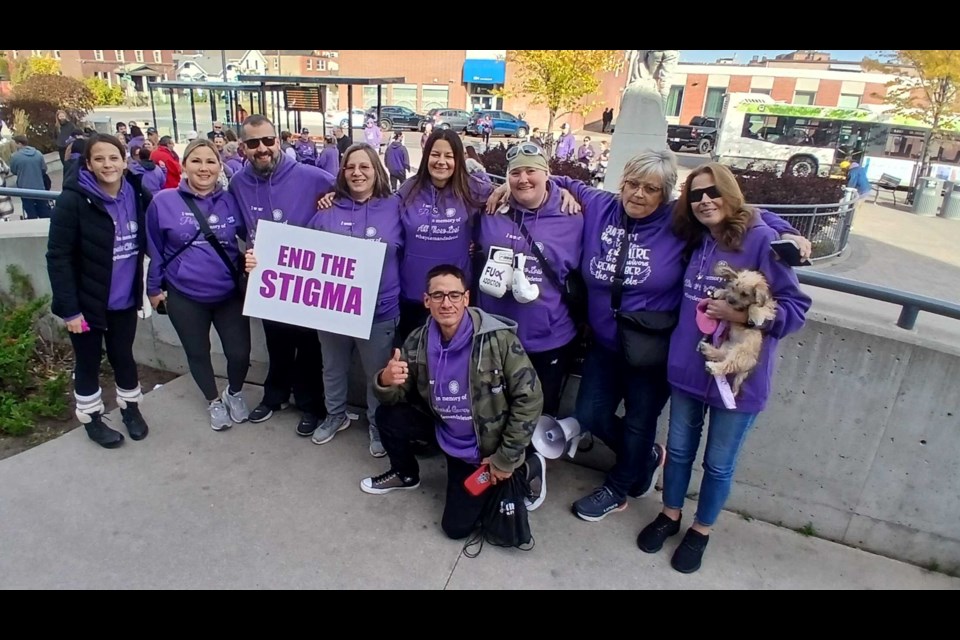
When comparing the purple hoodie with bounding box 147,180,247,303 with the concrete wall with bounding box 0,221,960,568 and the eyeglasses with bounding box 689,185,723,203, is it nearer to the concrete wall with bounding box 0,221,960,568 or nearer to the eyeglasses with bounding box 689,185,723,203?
the eyeglasses with bounding box 689,185,723,203

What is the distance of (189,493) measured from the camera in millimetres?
3582

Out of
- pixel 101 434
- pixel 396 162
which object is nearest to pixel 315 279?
pixel 101 434

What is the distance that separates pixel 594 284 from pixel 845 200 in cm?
977

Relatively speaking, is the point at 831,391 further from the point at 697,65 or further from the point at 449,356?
the point at 697,65

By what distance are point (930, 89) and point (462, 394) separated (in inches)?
1084

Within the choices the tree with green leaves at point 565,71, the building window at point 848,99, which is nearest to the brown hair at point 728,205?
the tree with green leaves at point 565,71

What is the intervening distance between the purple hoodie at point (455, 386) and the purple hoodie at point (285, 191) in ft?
4.09

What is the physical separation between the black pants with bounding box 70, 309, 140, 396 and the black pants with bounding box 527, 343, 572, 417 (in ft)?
8.47

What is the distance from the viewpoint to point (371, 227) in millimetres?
3666

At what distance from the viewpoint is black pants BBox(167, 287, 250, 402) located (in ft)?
12.9

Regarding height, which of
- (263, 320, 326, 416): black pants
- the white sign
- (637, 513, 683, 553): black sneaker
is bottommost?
(637, 513, 683, 553): black sneaker

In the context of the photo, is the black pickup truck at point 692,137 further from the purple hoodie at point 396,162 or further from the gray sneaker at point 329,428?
the gray sneaker at point 329,428

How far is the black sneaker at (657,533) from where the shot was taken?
3268 millimetres

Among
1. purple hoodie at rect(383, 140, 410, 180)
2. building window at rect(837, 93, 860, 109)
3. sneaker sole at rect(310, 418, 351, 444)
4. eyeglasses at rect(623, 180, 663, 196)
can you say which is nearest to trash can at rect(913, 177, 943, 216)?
purple hoodie at rect(383, 140, 410, 180)
